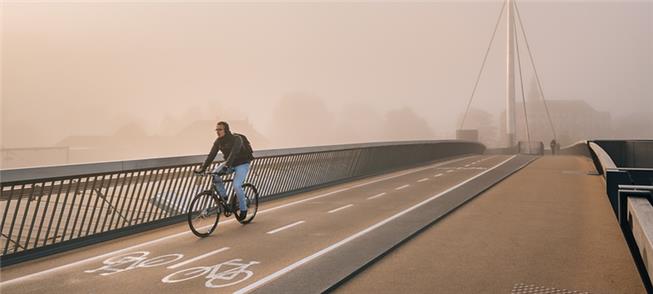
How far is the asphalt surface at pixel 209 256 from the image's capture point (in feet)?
17.4

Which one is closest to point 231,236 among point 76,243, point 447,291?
point 76,243

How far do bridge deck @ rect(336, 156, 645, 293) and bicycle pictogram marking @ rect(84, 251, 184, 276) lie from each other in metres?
2.74

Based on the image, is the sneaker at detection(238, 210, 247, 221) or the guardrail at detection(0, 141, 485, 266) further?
the sneaker at detection(238, 210, 247, 221)

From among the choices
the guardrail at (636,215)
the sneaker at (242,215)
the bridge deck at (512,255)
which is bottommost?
the bridge deck at (512,255)

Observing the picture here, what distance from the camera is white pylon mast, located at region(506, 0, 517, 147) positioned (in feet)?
211

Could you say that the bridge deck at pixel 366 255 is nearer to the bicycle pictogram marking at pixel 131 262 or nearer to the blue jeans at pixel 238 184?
the bicycle pictogram marking at pixel 131 262

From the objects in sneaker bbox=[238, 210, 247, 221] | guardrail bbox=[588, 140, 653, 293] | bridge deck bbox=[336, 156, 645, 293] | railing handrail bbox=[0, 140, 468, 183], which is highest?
railing handrail bbox=[0, 140, 468, 183]

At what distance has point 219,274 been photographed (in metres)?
5.54

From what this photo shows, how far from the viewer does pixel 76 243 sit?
7.26m

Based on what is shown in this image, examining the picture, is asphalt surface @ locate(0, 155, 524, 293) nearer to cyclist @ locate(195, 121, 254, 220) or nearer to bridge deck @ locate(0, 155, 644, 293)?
bridge deck @ locate(0, 155, 644, 293)

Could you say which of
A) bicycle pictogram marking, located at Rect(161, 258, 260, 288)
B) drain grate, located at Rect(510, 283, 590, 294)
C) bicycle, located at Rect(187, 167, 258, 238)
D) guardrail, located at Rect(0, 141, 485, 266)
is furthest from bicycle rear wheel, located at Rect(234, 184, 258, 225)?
drain grate, located at Rect(510, 283, 590, 294)

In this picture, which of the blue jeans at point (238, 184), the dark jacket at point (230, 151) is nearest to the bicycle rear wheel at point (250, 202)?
the blue jeans at point (238, 184)

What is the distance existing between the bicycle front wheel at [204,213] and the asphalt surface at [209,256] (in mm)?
169

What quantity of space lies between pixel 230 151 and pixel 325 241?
266cm
